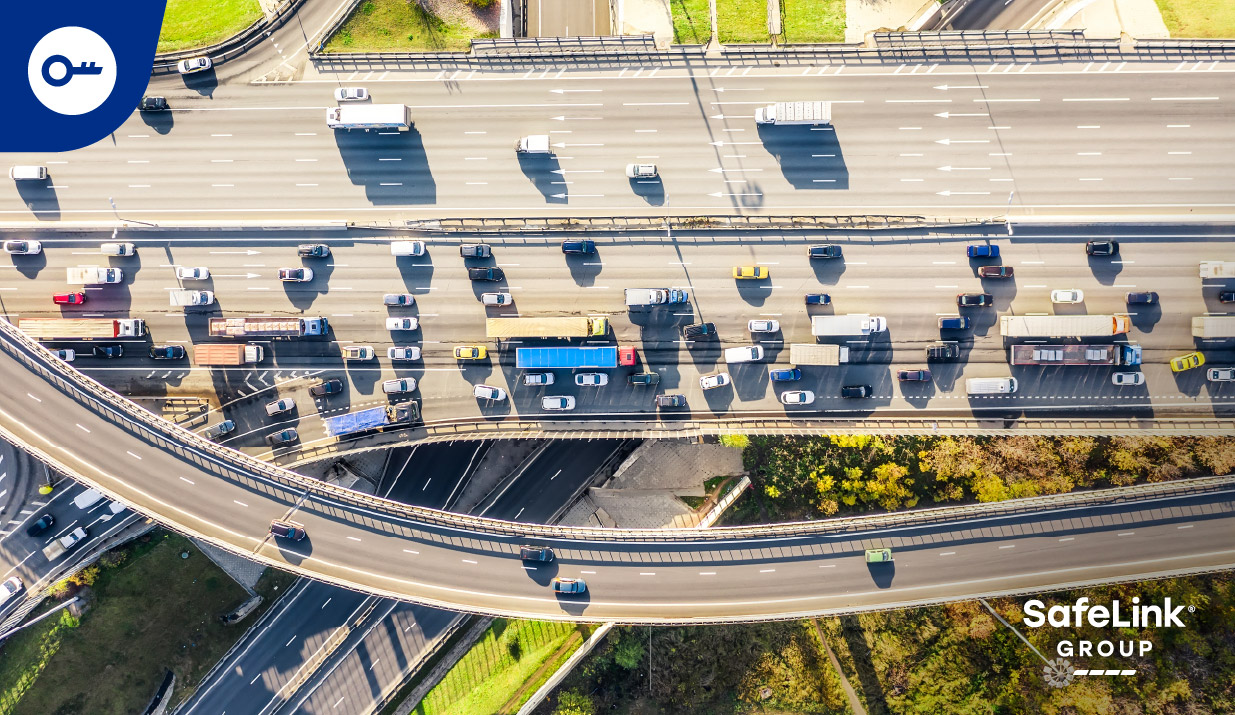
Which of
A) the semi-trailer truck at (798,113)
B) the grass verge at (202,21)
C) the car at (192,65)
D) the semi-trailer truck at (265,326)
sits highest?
the grass verge at (202,21)

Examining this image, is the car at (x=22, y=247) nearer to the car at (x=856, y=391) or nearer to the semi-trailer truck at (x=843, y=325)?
the semi-trailer truck at (x=843, y=325)

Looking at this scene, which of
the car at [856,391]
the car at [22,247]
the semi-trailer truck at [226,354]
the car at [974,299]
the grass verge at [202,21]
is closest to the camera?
the car at [974,299]

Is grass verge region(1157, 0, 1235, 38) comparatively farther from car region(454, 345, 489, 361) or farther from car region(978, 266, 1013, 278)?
car region(454, 345, 489, 361)

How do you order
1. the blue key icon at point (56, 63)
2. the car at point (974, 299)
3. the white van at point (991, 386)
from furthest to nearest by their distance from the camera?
the blue key icon at point (56, 63) → the car at point (974, 299) → the white van at point (991, 386)

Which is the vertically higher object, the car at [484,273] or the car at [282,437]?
the car at [484,273]

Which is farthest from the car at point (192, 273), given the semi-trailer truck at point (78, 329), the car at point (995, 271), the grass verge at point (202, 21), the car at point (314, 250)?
the car at point (995, 271)

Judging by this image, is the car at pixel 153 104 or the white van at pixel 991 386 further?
the car at pixel 153 104

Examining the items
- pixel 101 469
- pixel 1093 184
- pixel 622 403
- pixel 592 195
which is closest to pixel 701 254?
pixel 592 195

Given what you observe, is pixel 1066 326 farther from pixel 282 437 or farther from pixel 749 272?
pixel 282 437
